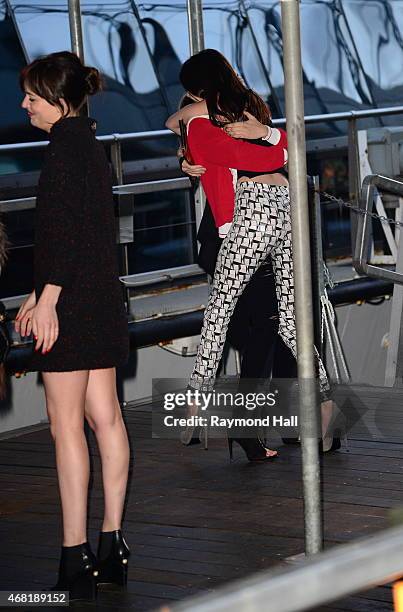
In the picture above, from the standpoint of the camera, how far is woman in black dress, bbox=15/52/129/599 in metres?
3.57

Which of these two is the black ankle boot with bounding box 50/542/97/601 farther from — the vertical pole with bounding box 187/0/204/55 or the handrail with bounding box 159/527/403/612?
the vertical pole with bounding box 187/0/204/55

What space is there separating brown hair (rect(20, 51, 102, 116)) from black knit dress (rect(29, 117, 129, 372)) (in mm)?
72

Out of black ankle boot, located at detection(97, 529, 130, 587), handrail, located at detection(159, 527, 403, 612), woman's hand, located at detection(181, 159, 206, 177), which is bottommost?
black ankle boot, located at detection(97, 529, 130, 587)

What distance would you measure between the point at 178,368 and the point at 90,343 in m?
3.88

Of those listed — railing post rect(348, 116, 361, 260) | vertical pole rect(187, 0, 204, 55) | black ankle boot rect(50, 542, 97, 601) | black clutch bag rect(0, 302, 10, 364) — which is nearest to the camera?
black ankle boot rect(50, 542, 97, 601)

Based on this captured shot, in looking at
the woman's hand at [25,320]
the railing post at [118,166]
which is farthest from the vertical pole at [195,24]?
the woman's hand at [25,320]

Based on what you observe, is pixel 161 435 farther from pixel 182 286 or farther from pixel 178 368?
pixel 182 286

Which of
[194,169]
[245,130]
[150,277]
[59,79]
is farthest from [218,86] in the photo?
[150,277]

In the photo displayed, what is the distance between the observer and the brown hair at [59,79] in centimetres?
364

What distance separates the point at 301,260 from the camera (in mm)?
3672

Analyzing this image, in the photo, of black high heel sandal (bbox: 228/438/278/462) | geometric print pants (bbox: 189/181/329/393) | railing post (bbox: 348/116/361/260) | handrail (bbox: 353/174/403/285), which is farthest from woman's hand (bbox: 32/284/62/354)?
railing post (bbox: 348/116/361/260)

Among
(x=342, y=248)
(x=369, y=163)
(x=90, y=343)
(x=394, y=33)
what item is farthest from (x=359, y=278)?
(x=394, y=33)

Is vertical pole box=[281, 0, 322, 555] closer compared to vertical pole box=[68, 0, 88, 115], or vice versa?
vertical pole box=[281, 0, 322, 555]

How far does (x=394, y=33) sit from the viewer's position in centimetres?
1748
